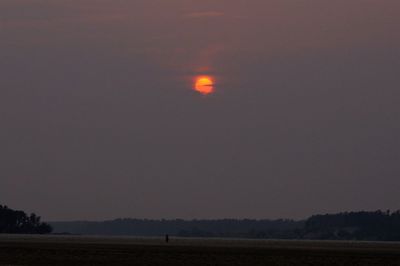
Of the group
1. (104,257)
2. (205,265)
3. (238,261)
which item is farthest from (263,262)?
(104,257)

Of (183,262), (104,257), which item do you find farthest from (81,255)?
(183,262)

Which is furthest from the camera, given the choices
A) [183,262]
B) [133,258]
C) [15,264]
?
[133,258]

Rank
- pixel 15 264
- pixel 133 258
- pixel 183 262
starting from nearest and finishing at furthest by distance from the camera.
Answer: pixel 15 264
pixel 183 262
pixel 133 258

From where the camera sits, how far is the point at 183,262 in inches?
3420

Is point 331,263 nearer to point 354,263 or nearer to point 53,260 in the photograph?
point 354,263

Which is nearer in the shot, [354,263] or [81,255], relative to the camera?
[354,263]

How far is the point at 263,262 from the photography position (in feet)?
293

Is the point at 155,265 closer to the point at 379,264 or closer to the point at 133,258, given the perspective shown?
the point at 133,258

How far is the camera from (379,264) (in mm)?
87438

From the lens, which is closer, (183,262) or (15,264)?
(15,264)

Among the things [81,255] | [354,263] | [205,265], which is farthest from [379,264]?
[81,255]

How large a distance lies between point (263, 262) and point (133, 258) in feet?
40.4

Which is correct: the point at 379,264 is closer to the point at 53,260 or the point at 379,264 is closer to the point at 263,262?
the point at 263,262

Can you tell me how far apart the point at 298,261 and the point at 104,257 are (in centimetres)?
1755
